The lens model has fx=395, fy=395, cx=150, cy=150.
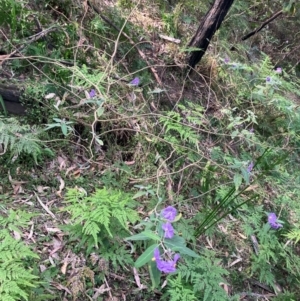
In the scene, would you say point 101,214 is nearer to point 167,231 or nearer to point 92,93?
point 167,231

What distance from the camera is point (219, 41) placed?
4883mm

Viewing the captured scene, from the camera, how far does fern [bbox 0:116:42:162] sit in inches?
99.7

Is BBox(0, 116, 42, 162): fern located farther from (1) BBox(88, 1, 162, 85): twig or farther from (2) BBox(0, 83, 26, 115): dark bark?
(1) BBox(88, 1, 162, 85): twig

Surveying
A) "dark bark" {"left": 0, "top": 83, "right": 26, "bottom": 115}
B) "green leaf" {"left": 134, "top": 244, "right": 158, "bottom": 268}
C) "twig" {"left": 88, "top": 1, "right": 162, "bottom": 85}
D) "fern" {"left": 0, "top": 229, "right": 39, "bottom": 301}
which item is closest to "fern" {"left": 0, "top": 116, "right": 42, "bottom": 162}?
"dark bark" {"left": 0, "top": 83, "right": 26, "bottom": 115}

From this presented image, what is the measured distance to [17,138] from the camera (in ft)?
8.54

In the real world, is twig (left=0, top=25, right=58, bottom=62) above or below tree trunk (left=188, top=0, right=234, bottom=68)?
below

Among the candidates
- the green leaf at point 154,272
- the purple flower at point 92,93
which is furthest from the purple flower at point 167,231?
the purple flower at point 92,93

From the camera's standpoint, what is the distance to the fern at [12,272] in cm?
169

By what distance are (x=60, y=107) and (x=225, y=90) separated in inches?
84.9

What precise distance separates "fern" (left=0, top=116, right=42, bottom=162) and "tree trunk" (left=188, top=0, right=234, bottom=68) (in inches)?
83.1

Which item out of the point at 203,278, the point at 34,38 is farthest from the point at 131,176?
the point at 34,38

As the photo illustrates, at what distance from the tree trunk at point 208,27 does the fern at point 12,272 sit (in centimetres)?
291

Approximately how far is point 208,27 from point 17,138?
2.35m

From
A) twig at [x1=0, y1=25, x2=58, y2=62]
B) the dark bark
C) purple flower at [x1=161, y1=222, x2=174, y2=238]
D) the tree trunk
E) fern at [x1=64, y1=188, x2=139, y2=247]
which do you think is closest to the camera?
purple flower at [x1=161, y1=222, x2=174, y2=238]
